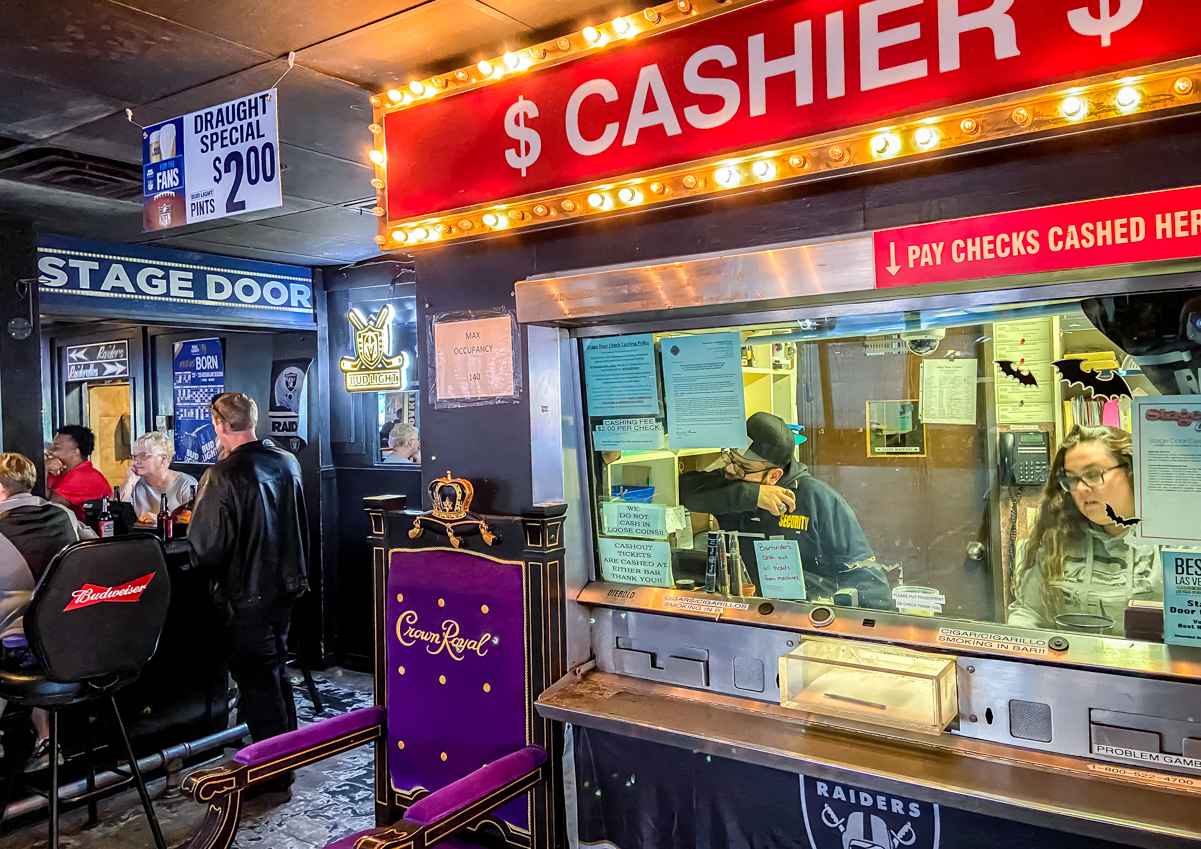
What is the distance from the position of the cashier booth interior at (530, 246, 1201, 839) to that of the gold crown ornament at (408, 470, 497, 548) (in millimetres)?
329

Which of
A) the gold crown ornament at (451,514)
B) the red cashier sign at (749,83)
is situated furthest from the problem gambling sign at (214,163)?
the gold crown ornament at (451,514)

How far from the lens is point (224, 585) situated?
3793mm

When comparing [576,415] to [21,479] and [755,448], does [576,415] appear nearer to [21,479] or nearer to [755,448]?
[755,448]

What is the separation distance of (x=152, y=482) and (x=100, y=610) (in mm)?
2521

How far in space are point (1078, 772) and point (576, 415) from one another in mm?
1566

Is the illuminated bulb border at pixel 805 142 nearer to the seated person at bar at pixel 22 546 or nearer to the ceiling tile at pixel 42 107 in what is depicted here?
the ceiling tile at pixel 42 107

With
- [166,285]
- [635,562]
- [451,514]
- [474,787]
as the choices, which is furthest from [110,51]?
[166,285]

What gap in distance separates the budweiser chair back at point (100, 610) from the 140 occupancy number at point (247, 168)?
1412 millimetres

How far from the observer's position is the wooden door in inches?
321

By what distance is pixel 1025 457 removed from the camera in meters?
2.05

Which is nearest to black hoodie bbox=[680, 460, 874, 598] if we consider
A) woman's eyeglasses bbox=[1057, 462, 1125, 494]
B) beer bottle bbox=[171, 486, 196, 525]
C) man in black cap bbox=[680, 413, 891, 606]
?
man in black cap bbox=[680, 413, 891, 606]

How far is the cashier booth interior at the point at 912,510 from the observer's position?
179 cm

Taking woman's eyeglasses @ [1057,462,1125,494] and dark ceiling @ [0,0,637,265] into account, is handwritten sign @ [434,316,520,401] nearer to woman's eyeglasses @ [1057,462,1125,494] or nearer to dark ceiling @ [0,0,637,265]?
dark ceiling @ [0,0,637,265]

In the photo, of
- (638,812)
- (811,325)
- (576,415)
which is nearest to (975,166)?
(811,325)
